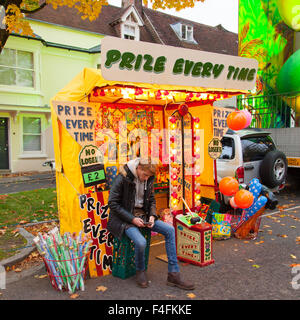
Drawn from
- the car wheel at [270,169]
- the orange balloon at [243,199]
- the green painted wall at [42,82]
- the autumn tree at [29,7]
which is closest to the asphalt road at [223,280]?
the orange balloon at [243,199]

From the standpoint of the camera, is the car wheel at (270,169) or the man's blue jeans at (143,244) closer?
the man's blue jeans at (143,244)

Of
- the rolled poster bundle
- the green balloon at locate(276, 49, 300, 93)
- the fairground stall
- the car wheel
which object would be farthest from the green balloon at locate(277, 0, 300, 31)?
the rolled poster bundle

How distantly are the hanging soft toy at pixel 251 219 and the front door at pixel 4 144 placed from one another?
13.1 meters

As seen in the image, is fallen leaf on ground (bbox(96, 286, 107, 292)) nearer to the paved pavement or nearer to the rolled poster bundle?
the paved pavement

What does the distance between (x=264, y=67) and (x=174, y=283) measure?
33.7 ft

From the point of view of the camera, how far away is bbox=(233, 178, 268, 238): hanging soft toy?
19.6 ft

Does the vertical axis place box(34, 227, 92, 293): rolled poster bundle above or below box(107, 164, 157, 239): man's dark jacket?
below

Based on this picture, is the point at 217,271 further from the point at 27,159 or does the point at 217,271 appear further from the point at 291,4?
the point at 27,159

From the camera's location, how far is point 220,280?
4.39 m

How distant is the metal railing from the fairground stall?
18.3 ft

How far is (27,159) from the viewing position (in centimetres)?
1658

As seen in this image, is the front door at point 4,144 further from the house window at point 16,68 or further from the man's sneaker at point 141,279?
the man's sneaker at point 141,279

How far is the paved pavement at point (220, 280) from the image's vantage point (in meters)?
3.96
